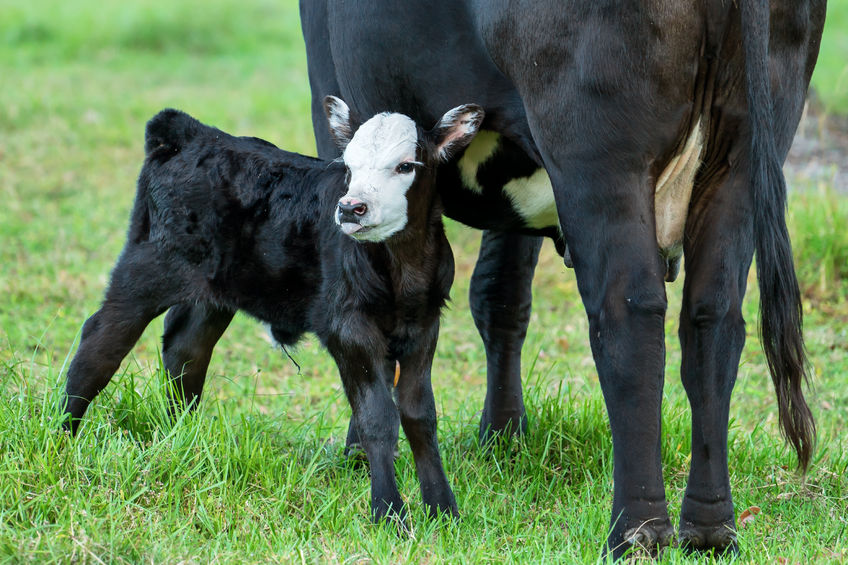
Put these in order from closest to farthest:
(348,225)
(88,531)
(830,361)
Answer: (88,531) < (348,225) < (830,361)

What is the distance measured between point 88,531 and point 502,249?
7.28ft

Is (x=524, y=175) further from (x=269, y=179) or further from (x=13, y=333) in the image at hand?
(x=13, y=333)

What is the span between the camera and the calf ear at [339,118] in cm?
394

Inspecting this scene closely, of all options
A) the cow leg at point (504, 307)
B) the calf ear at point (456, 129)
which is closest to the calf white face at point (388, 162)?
the calf ear at point (456, 129)

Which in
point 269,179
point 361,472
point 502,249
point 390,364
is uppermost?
point 269,179

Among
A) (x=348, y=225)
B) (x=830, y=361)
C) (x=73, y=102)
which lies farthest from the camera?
(x=73, y=102)

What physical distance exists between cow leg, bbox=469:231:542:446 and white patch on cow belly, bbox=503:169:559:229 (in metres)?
0.80

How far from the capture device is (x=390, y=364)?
404cm

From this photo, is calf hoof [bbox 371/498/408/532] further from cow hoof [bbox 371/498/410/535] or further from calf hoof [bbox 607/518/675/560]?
calf hoof [bbox 607/518/675/560]

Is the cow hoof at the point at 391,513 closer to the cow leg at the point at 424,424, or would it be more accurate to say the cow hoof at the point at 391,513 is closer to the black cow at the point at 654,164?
the cow leg at the point at 424,424

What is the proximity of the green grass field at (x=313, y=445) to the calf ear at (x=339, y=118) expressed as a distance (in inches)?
43.5

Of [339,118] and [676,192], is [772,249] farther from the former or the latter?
[339,118]

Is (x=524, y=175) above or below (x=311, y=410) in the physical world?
above

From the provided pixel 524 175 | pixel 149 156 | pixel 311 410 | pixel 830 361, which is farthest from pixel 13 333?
pixel 830 361
